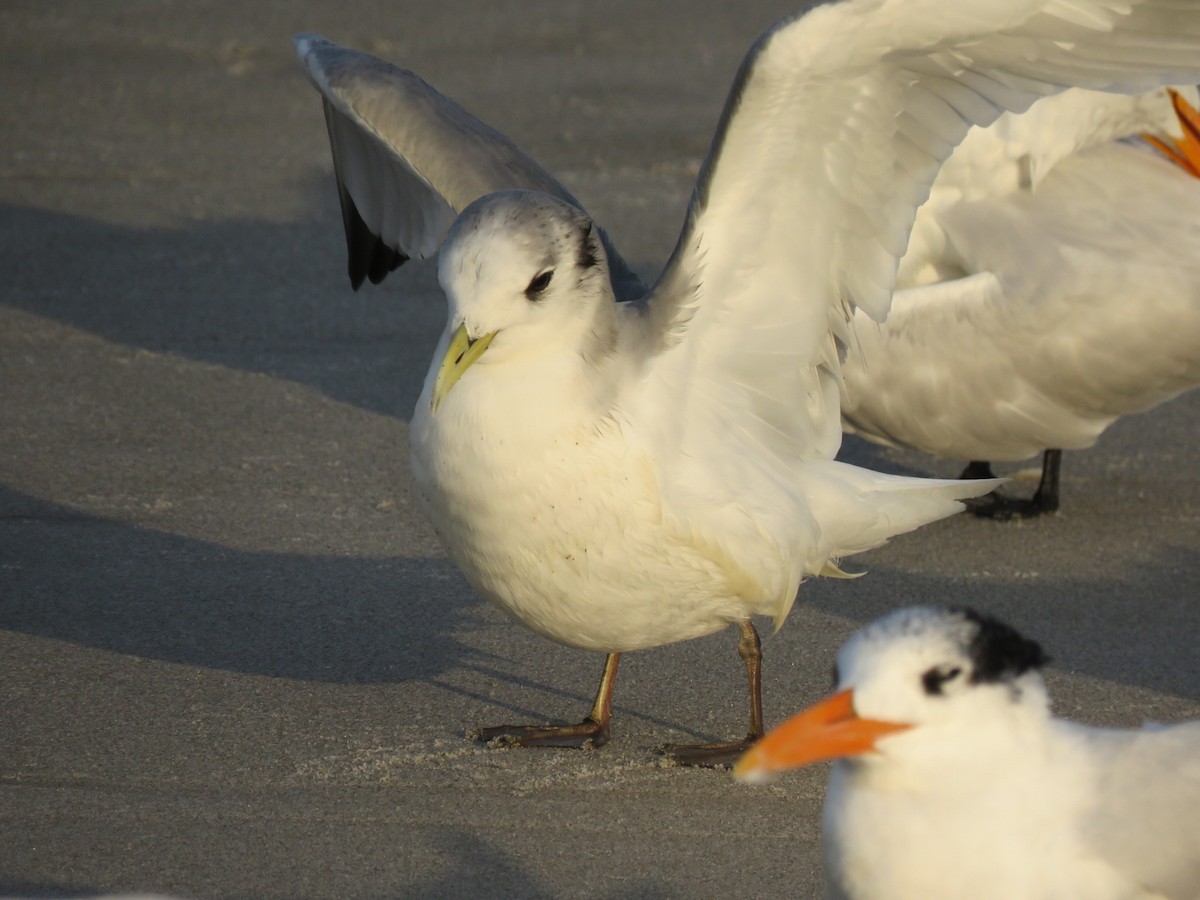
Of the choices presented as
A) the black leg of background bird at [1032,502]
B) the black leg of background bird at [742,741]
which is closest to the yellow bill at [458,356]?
the black leg of background bird at [742,741]

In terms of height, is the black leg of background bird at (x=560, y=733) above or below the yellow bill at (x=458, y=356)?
below

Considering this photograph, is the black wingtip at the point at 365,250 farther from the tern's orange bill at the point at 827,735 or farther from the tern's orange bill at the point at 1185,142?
the tern's orange bill at the point at 827,735

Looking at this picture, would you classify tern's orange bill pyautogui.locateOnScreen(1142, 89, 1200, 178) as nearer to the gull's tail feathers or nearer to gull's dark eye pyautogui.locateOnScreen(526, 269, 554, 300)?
the gull's tail feathers

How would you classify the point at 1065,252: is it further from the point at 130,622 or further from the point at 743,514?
the point at 130,622

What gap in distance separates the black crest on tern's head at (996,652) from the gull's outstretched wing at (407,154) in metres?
1.77

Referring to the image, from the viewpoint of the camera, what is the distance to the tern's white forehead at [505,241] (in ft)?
11.0

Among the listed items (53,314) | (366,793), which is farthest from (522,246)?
(53,314)

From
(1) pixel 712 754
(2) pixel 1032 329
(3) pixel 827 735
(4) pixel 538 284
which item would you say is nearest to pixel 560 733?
(1) pixel 712 754

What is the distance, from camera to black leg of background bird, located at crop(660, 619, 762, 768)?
3.79m

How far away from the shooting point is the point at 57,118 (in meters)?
9.32

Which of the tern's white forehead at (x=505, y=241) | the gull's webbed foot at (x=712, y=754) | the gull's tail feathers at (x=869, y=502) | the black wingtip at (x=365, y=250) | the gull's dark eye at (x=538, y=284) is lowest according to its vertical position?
the gull's webbed foot at (x=712, y=754)

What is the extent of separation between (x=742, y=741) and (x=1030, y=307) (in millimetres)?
2140

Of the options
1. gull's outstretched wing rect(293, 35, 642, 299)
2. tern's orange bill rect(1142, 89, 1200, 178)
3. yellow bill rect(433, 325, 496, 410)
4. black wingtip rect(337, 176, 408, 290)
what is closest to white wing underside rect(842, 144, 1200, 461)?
tern's orange bill rect(1142, 89, 1200, 178)

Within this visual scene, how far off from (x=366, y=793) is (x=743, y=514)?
99 cm
